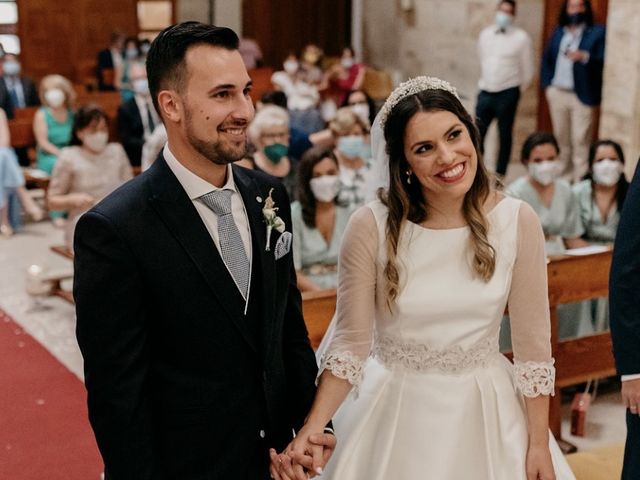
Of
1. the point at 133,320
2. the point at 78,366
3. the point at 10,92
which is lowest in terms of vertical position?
the point at 78,366

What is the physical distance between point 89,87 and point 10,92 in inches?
139

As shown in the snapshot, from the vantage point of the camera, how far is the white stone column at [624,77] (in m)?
7.98

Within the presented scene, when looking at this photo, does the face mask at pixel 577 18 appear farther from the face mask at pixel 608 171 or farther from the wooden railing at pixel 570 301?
the wooden railing at pixel 570 301

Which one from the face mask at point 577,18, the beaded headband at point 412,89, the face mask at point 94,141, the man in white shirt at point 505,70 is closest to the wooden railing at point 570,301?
the beaded headband at point 412,89

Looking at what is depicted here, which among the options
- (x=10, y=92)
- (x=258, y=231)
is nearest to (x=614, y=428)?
(x=258, y=231)

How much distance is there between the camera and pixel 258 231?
2270mm

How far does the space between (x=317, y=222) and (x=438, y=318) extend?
269 cm

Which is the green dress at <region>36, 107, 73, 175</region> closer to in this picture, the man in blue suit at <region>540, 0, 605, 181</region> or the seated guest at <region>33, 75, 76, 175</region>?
the seated guest at <region>33, 75, 76, 175</region>

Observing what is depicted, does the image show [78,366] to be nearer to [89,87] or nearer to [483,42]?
[483,42]

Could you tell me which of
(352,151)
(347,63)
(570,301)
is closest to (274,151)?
(352,151)

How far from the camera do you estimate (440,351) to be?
2619mm

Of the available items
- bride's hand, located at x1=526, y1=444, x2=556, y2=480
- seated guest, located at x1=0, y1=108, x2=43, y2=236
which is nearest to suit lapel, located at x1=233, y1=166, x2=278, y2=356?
bride's hand, located at x1=526, y1=444, x2=556, y2=480

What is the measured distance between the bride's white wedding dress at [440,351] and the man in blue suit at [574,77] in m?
6.68

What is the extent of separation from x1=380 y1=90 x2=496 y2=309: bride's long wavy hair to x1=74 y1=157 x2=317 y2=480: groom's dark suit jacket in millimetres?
372
